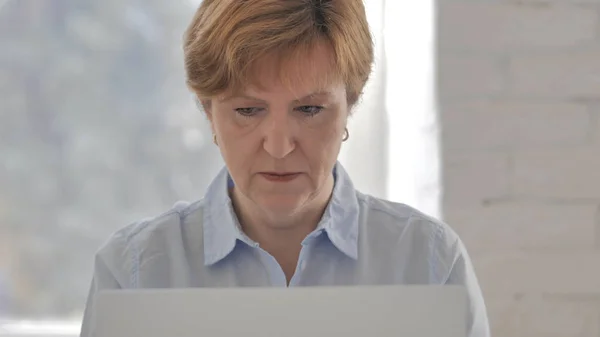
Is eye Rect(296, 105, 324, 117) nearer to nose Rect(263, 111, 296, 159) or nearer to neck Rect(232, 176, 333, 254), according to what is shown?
nose Rect(263, 111, 296, 159)

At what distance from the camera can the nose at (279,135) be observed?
0.78m

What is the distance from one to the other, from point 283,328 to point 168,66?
3.08 ft

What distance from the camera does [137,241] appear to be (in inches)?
37.9

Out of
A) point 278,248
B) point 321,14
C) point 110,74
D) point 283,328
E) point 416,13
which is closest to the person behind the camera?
point 283,328

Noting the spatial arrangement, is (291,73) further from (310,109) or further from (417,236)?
(417,236)

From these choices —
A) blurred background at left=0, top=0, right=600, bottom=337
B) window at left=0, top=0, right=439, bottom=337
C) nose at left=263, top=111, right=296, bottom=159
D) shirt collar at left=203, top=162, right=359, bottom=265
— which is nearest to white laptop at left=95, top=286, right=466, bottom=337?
nose at left=263, top=111, right=296, bottom=159

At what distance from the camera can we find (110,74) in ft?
4.33

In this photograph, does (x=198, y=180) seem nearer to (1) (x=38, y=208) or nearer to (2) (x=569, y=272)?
(1) (x=38, y=208)

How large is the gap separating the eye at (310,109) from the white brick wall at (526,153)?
32 centimetres

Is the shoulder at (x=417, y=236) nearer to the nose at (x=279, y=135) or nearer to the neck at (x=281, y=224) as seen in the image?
the neck at (x=281, y=224)

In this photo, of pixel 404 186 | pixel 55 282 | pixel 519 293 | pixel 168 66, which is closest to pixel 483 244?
pixel 519 293

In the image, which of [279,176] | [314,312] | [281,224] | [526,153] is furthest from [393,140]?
[314,312]

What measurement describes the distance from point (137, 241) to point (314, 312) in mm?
561

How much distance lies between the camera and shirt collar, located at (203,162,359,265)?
92cm
